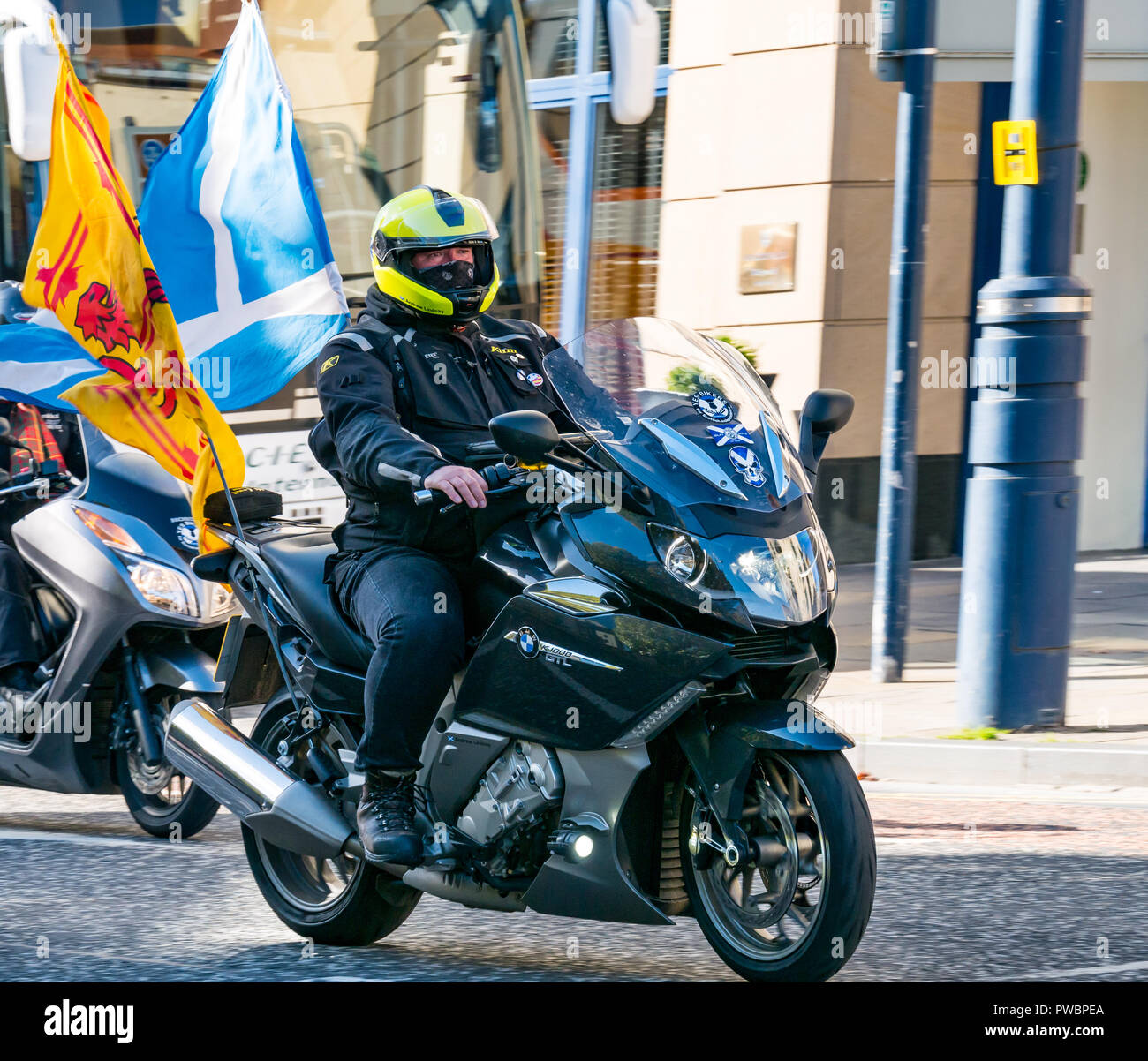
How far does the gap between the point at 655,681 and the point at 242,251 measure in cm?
289

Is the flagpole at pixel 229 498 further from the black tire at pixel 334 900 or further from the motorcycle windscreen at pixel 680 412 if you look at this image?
the motorcycle windscreen at pixel 680 412


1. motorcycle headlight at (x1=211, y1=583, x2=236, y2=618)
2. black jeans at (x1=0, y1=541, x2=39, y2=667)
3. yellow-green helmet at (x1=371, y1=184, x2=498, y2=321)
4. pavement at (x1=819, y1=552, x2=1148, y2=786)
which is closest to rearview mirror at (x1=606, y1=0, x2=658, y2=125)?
pavement at (x1=819, y1=552, x2=1148, y2=786)

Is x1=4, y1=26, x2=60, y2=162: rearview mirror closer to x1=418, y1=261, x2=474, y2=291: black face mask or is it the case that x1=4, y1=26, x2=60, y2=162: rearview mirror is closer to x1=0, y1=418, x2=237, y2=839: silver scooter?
x1=0, y1=418, x2=237, y2=839: silver scooter

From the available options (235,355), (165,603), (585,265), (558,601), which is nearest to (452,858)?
(558,601)

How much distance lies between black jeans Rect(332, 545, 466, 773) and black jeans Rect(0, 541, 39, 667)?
227 centimetres

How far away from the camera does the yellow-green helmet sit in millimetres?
4719

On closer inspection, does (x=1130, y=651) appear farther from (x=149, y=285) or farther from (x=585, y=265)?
(x=149, y=285)

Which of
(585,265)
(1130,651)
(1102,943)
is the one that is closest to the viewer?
(1102,943)

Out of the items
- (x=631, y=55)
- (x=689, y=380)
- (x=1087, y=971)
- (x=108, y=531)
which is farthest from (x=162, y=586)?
(x=631, y=55)

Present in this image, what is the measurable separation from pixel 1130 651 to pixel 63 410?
523cm

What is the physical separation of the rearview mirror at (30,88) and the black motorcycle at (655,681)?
4.12m

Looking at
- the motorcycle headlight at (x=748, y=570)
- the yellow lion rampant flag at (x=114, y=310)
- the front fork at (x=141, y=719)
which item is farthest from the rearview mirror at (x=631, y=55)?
the motorcycle headlight at (x=748, y=570)

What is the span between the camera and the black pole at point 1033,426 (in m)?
7.58

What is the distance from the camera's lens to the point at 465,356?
4.85 meters
